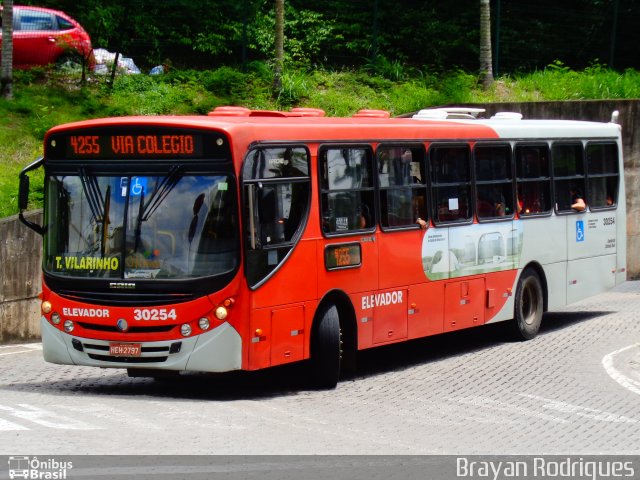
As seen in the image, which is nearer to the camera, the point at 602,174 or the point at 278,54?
the point at 602,174

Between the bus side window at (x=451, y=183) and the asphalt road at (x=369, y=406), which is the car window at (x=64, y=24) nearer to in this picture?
the asphalt road at (x=369, y=406)

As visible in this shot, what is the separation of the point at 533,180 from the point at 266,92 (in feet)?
35.2

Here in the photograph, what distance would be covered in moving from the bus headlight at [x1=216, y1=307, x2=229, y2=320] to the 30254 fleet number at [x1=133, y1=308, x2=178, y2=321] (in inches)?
16.4

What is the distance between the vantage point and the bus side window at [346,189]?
1442 cm

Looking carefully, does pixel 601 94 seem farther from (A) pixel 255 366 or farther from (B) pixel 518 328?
(A) pixel 255 366

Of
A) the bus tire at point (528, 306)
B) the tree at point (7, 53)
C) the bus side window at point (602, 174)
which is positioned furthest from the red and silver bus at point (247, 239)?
the tree at point (7, 53)

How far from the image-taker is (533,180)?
62.8 feet

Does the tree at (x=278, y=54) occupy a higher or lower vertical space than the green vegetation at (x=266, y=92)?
higher

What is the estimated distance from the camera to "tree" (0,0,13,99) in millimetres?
25516

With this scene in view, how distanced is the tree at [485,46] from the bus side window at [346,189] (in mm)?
15780

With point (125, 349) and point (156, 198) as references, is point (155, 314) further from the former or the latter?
point (156, 198)

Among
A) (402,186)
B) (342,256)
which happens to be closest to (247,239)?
(342,256)
